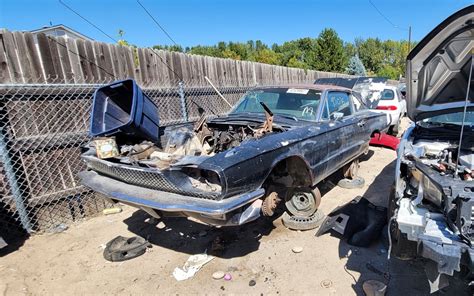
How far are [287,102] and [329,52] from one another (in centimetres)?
2422

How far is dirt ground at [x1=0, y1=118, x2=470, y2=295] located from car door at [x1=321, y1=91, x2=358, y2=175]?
0.82m

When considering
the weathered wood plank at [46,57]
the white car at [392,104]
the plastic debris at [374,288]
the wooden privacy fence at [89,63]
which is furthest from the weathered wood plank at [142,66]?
the white car at [392,104]

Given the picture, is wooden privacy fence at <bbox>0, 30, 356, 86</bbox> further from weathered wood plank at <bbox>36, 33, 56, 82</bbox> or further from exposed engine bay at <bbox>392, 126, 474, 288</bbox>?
exposed engine bay at <bbox>392, 126, 474, 288</bbox>

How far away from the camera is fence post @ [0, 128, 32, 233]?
3.93 metres

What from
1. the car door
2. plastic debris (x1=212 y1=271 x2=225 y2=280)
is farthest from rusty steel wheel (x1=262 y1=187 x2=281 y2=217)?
the car door

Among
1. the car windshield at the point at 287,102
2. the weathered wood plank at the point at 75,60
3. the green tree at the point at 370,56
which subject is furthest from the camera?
the green tree at the point at 370,56

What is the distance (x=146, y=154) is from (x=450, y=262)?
306cm

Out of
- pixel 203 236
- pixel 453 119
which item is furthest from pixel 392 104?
pixel 203 236

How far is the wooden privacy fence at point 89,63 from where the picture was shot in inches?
165

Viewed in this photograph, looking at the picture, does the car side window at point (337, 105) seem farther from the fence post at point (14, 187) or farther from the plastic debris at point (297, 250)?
the fence post at point (14, 187)

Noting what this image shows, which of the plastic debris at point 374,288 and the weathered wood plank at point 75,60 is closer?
the plastic debris at point 374,288

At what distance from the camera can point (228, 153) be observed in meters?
2.92

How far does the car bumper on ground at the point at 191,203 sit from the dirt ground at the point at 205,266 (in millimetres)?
751

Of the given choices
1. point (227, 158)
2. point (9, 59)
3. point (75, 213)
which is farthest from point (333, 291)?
point (9, 59)
